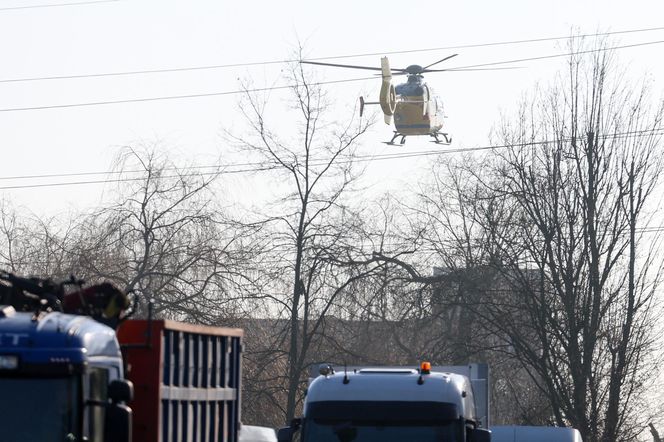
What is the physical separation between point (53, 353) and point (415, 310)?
30029mm

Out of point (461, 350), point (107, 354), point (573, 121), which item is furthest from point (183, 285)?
point (107, 354)

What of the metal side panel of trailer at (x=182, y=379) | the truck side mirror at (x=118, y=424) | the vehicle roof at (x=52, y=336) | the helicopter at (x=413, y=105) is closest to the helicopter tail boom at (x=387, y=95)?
the helicopter at (x=413, y=105)

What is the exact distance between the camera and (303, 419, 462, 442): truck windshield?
13.5m

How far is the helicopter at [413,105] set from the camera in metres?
41.3

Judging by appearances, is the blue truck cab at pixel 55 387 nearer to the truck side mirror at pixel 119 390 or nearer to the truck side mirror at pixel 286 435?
the truck side mirror at pixel 119 390

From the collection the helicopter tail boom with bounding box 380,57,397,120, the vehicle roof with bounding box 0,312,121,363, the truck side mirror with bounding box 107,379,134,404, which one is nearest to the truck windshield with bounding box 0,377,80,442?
the vehicle roof with bounding box 0,312,121,363

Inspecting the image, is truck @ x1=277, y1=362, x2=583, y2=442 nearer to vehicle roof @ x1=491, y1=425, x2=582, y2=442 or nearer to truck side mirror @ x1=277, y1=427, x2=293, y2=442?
truck side mirror @ x1=277, y1=427, x2=293, y2=442

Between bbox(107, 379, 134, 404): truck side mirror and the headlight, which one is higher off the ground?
the headlight

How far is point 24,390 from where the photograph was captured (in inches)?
355

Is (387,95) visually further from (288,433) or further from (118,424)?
(118,424)

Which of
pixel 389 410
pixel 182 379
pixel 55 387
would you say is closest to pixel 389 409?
pixel 389 410

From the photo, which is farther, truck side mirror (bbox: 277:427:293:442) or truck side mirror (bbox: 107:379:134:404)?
truck side mirror (bbox: 277:427:293:442)

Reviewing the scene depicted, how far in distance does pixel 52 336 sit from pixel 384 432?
514cm

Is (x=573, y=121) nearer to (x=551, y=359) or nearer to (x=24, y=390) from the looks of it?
(x=551, y=359)
